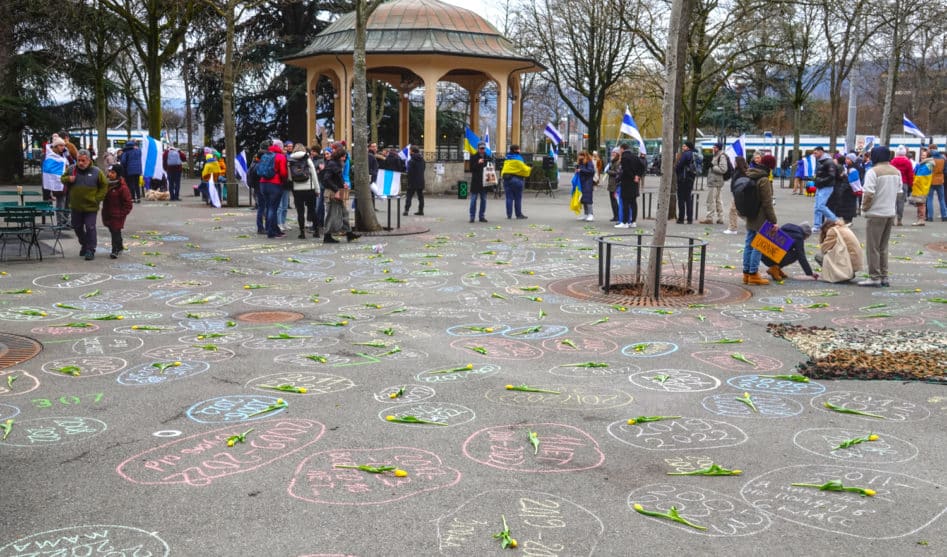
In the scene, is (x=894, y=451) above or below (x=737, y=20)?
below

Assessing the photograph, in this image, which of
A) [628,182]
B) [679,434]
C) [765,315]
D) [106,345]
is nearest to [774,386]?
[679,434]

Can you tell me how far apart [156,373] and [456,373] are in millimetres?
2440

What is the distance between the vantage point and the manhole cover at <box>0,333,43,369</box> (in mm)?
7245

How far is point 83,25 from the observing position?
103 feet

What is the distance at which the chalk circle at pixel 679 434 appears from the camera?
539cm

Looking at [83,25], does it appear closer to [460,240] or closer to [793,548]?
[460,240]

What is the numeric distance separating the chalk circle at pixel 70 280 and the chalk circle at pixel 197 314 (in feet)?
7.78

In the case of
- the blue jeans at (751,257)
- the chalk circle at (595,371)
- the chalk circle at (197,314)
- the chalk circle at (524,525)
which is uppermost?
the blue jeans at (751,257)

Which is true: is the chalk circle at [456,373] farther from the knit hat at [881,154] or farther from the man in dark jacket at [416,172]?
the man in dark jacket at [416,172]

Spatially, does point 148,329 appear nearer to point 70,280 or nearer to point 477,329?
point 477,329

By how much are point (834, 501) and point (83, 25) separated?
3318 cm

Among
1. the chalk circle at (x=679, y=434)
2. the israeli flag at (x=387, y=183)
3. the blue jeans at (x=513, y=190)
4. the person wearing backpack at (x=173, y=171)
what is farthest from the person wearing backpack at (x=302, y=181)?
the person wearing backpack at (x=173, y=171)

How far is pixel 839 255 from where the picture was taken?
11.7 metres

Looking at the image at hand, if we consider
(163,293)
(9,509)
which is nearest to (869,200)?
(163,293)
